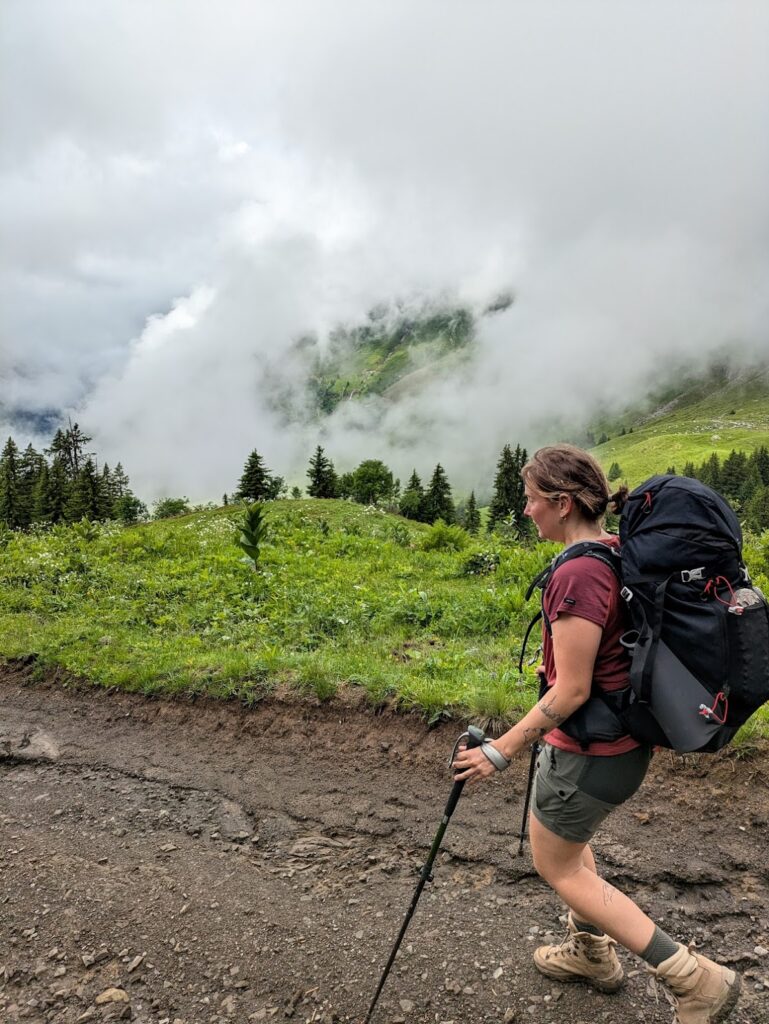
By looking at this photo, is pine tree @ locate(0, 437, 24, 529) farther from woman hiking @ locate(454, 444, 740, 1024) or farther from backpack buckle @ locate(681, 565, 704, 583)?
backpack buckle @ locate(681, 565, 704, 583)

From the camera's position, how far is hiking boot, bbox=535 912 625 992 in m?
3.66

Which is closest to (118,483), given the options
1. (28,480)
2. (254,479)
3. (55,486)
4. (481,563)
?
(28,480)

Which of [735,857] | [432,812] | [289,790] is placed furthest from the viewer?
[289,790]

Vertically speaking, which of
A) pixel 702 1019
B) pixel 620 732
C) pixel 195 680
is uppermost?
pixel 620 732

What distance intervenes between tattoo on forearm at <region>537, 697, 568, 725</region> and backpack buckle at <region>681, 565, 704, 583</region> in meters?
0.89

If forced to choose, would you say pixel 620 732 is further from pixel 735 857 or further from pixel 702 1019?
pixel 735 857

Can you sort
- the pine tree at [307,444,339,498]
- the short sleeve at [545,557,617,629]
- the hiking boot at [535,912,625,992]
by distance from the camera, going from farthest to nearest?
the pine tree at [307,444,339,498]
the hiking boot at [535,912,625,992]
the short sleeve at [545,557,617,629]

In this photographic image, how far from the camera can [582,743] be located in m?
3.18

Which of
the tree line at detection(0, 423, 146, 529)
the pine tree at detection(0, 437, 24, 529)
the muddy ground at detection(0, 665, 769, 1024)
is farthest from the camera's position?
the pine tree at detection(0, 437, 24, 529)

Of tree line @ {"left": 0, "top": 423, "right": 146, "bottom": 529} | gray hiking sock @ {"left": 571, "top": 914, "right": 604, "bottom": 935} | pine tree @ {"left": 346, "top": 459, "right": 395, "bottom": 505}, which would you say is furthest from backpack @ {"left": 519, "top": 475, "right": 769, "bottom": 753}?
pine tree @ {"left": 346, "top": 459, "right": 395, "bottom": 505}

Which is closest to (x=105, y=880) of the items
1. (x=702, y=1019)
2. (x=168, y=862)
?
(x=168, y=862)

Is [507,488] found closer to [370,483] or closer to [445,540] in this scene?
[370,483]

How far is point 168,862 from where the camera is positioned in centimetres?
525

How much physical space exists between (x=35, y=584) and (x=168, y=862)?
1096cm
